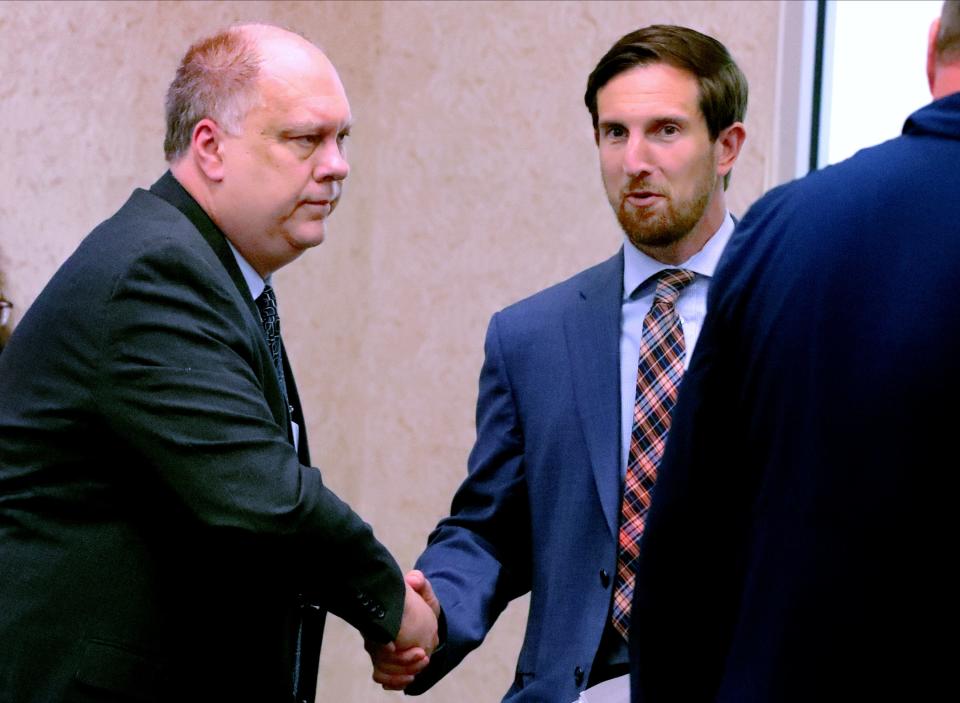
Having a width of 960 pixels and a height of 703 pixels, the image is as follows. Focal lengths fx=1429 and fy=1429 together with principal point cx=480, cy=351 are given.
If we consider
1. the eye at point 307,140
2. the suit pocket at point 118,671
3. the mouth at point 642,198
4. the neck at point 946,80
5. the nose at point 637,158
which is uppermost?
the neck at point 946,80

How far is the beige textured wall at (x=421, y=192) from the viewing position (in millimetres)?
3562

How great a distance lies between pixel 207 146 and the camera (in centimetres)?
214

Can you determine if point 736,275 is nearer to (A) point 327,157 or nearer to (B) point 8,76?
(A) point 327,157

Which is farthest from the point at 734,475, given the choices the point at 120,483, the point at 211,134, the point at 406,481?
the point at 406,481

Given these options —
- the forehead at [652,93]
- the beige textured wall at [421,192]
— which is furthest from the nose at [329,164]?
the beige textured wall at [421,192]

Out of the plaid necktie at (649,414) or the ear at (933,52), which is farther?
the plaid necktie at (649,414)

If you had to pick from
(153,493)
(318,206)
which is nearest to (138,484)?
(153,493)

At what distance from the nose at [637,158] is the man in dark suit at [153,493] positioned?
2.37ft

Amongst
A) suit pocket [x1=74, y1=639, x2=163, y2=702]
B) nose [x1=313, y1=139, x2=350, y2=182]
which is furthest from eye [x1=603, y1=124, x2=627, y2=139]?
suit pocket [x1=74, y1=639, x2=163, y2=702]

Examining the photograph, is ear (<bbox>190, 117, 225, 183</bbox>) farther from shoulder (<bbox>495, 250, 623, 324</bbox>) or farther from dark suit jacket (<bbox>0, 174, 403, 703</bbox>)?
shoulder (<bbox>495, 250, 623, 324</bbox>)

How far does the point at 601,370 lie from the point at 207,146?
74cm

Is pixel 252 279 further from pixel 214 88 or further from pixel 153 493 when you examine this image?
pixel 153 493

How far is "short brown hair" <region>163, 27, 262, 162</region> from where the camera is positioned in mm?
2146

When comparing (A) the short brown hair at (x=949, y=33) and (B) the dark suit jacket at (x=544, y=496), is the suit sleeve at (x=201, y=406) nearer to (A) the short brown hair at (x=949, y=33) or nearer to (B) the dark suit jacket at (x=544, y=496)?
(B) the dark suit jacket at (x=544, y=496)
